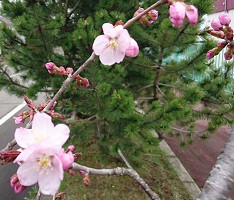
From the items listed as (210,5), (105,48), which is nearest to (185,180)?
(210,5)

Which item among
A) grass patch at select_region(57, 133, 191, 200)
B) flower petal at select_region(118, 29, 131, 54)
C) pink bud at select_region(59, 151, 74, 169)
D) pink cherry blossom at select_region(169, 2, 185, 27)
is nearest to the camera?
pink bud at select_region(59, 151, 74, 169)

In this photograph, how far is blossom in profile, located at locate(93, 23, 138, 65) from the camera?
0.90m

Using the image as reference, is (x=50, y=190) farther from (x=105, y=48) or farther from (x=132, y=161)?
(x=132, y=161)

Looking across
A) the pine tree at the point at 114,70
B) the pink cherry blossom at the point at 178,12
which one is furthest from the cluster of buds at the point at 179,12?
the pine tree at the point at 114,70

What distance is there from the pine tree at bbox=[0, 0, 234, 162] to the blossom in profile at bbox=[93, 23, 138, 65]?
907 mm

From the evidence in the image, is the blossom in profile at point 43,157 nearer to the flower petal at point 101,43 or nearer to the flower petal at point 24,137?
the flower petal at point 24,137

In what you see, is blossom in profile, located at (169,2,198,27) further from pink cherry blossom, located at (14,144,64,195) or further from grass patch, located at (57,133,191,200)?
grass patch, located at (57,133,191,200)

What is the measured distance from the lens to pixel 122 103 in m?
1.91

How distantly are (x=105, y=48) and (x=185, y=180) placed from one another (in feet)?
10.3

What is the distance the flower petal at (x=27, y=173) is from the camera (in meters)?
0.69

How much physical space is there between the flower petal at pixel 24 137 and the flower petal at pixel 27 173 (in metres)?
0.06

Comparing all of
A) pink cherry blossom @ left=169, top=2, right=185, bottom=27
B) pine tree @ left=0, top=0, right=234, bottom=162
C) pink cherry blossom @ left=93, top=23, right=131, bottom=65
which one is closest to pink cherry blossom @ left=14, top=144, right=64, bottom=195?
pink cherry blossom @ left=93, top=23, right=131, bottom=65

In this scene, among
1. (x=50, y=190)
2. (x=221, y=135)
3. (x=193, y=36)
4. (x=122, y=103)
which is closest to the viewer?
(x=50, y=190)

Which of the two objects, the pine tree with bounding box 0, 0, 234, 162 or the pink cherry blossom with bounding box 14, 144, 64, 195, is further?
the pine tree with bounding box 0, 0, 234, 162
